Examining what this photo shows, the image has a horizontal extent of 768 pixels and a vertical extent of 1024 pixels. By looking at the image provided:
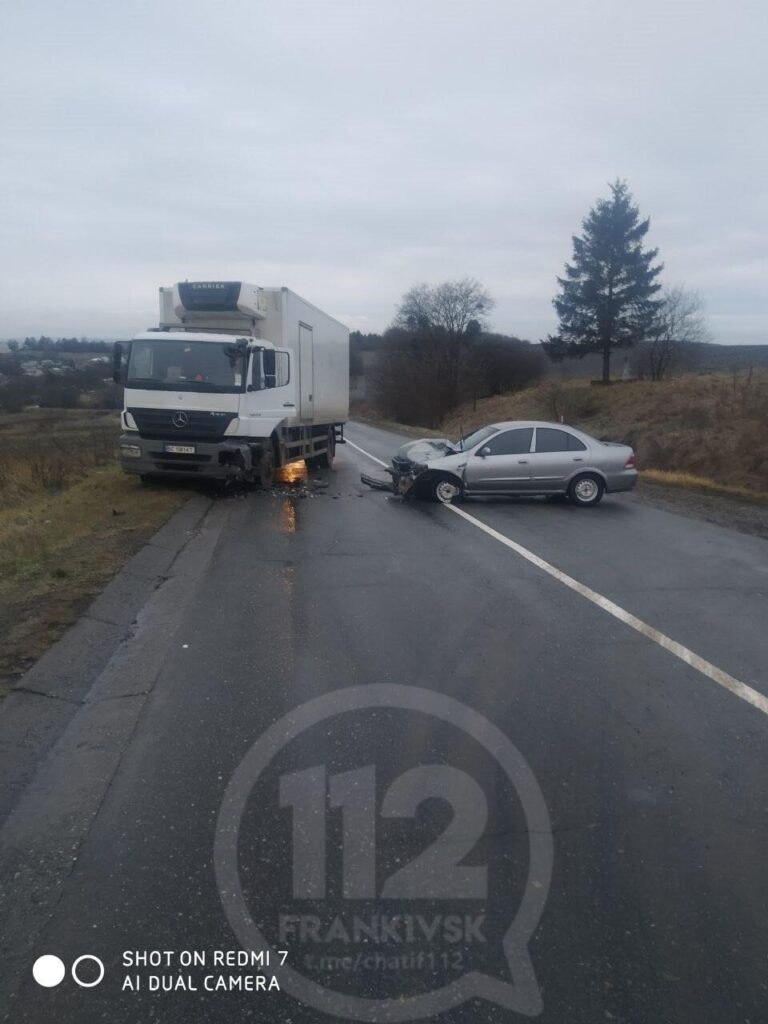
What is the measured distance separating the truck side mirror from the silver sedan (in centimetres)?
586

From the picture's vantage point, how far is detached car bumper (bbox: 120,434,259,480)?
1479cm

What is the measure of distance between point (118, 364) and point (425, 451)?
6.07 m

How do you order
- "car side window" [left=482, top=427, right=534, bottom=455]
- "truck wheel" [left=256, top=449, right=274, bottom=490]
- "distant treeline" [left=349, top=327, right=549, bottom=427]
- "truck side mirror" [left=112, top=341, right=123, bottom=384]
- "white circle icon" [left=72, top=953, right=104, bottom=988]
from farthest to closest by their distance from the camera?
1. "distant treeline" [left=349, top=327, right=549, bottom=427]
2. "truck wheel" [left=256, top=449, right=274, bottom=490]
3. "truck side mirror" [left=112, top=341, right=123, bottom=384]
4. "car side window" [left=482, top=427, right=534, bottom=455]
5. "white circle icon" [left=72, top=953, right=104, bottom=988]

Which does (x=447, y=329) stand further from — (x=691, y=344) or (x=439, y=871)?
(x=439, y=871)

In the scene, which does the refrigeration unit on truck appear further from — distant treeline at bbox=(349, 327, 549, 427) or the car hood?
distant treeline at bbox=(349, 327, 549, 427)

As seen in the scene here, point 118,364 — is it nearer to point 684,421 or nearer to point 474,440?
point 474,440

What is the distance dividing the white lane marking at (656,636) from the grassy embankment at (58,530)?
188 inches

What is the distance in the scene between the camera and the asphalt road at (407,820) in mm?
2832

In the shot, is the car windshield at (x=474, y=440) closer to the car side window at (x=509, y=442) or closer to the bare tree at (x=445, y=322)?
the car side window at (x=509, y=442)

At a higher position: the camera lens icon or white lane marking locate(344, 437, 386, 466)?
the camera lens icon

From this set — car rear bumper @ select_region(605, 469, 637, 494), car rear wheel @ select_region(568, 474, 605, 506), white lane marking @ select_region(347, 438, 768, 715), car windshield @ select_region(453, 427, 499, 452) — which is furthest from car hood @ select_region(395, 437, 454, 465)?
white lane marking @ select_region(347, 438, 768, 715)

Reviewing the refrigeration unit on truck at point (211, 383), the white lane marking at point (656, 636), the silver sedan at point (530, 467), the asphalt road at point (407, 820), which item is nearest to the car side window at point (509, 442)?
the silver sedan at point (530, 467)

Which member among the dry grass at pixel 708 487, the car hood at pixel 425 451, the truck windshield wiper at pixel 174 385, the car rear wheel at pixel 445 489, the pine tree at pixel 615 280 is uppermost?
the pine tree at pixel 615 280

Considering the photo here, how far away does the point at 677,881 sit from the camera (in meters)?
3.37
